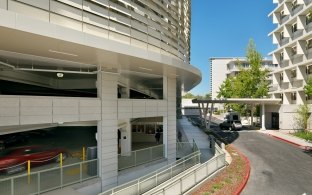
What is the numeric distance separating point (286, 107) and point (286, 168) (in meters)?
25.5

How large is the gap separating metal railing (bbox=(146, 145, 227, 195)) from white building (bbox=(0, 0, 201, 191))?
3.59 metres

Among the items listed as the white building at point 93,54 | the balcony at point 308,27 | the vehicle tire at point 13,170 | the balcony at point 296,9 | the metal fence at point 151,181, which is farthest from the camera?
the balcony at point 296,9

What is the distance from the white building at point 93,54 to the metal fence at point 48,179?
789mm

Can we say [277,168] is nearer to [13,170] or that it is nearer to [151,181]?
[151,181]

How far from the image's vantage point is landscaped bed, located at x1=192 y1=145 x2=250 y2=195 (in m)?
16.0

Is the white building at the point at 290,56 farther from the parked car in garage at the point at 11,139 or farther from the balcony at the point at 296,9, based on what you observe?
the parked car in garage at the point at 11,139

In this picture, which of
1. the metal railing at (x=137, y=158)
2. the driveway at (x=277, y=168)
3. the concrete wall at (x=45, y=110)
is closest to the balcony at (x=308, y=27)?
the driveway at (x=277, y=168)

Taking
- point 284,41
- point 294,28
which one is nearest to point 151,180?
point 294,28

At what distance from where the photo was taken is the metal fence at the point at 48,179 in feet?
37.3

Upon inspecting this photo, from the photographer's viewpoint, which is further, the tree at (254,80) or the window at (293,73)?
the tree at (254,80)

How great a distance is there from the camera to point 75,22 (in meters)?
12.1

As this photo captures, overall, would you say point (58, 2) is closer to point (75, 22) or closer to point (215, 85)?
point (75, 22)

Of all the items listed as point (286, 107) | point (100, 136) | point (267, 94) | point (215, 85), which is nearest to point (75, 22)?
point (100, 136)

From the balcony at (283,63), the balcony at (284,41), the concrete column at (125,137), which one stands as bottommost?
the concrete column at (125,137)
